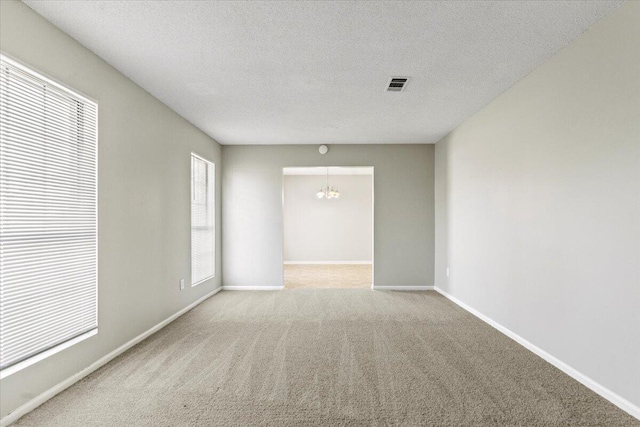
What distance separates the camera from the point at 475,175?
4656 millimetres

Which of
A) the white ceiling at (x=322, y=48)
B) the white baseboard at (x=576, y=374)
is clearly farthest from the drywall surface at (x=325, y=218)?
the white baseboard at (x=576, y=374)

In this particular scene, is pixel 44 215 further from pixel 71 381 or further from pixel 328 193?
pixel 328 193

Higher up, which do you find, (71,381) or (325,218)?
(325,218)

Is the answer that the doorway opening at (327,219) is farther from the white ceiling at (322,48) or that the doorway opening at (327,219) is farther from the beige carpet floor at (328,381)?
the beige carpet floor at (328,381)

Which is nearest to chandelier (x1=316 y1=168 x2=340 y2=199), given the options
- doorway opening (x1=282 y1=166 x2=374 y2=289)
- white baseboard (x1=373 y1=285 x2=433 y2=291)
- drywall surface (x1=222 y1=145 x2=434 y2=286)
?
doorway opening (x1=282 y1=166 x2=374 y2=289)

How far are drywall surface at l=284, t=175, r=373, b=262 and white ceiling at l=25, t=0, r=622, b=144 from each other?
5.81 metres

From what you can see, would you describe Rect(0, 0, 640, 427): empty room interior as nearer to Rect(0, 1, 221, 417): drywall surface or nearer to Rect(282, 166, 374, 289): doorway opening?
Rect(0, 1, 221, 417): drywall surface

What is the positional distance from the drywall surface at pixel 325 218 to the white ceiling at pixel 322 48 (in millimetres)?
5806

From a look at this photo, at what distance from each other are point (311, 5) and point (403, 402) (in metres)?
2.69

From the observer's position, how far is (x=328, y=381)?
8.95ft

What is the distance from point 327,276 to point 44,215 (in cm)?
607

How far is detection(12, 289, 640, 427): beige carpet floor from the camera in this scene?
2242 millimetres

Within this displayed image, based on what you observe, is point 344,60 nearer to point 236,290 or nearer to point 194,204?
point 194,204

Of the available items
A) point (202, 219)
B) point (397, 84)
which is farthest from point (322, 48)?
point (202, 219)
